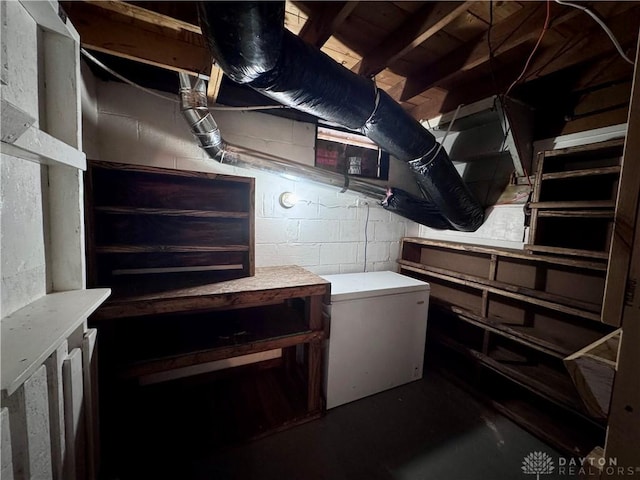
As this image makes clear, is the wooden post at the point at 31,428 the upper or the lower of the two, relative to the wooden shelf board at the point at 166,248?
lower

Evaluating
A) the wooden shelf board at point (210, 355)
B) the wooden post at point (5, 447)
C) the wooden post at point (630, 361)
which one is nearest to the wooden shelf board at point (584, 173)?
the wooden post at point (630, 361)

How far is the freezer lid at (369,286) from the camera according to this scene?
5.42 feet

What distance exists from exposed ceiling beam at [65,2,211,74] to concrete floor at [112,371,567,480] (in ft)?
6.54

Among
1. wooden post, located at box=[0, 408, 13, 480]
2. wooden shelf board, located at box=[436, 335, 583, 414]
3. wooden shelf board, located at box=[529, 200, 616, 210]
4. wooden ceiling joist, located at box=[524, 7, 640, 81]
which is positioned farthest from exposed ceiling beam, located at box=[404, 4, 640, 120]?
wooden post, located at box=[0, 408, 13, 480]

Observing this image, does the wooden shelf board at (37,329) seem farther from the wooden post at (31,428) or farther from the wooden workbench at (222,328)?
the wooden workbench at (222,328)

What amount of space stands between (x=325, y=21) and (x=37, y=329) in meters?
1.48

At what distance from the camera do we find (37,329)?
0.57 m

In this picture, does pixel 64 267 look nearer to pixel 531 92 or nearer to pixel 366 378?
pixel 366 378

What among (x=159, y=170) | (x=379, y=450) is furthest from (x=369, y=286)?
(x=159, y=170)

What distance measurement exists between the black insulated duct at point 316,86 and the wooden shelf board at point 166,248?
87 cm

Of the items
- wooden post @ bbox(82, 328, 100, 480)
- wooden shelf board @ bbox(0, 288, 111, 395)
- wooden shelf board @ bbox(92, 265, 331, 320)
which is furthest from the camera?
wooden shelf board @ bbox(92, 265, 331, 320)

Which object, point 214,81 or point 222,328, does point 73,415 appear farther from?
point 214,81

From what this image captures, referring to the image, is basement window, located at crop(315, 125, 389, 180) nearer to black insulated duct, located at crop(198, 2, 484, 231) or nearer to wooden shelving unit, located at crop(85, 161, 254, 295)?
black insulated duct, located at crop(198, 2, 484, 231)

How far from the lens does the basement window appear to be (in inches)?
84.7
